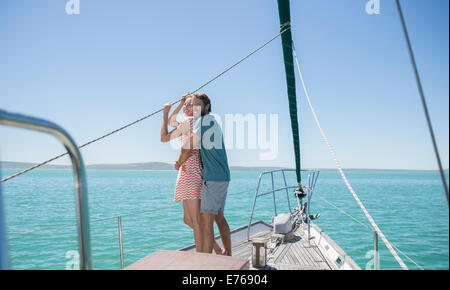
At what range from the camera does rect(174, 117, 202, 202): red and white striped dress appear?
2203 mm

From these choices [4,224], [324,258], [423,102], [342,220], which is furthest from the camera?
[342,220]

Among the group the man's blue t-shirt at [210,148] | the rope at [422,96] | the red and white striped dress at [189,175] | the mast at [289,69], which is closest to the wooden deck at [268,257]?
the red and white striped dress at [189,175]

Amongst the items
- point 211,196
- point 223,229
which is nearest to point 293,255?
point 223,229

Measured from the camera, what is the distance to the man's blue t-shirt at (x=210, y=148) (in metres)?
2.16

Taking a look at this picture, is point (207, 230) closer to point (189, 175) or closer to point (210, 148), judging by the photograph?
point (189, 175)

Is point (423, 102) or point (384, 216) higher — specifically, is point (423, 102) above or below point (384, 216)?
above

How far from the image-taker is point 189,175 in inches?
87.8

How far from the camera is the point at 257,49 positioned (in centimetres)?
341

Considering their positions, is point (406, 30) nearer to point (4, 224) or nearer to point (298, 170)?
point (4, 224)

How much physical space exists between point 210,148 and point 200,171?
23cm
